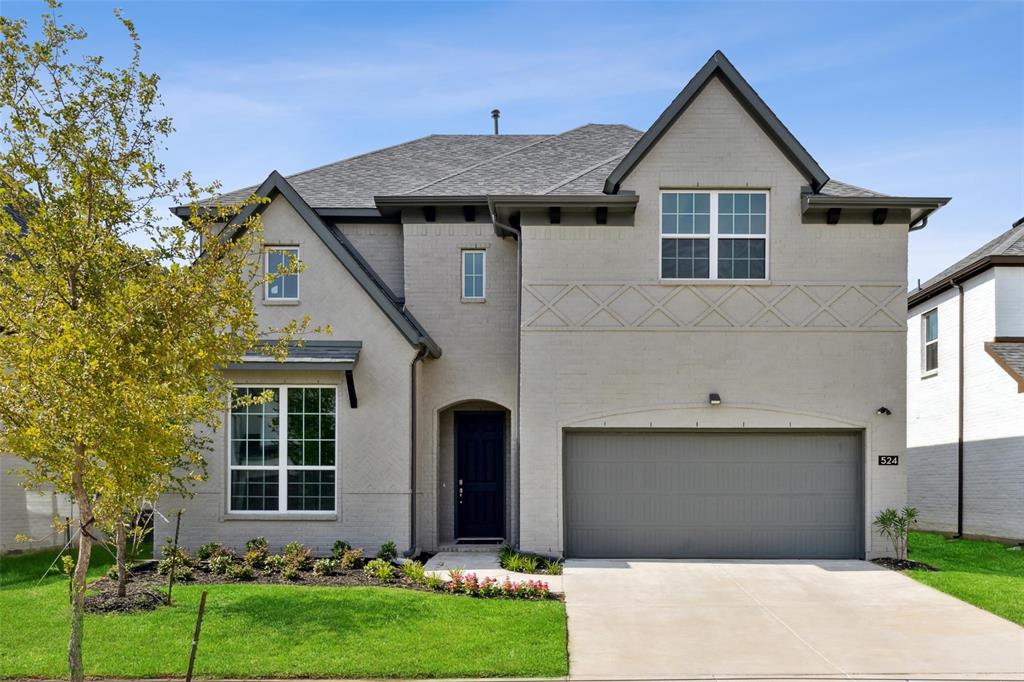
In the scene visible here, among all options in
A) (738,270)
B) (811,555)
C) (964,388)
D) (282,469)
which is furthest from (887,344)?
(282,469)

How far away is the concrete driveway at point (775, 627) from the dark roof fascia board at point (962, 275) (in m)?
6.90

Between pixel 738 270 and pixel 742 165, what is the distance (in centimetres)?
179

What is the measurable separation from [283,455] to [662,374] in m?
6.56

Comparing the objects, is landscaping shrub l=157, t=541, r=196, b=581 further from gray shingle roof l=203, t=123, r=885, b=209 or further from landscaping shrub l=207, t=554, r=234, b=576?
gray shingle roof l=203, t=123, r=885, b=209

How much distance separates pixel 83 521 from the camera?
28.0ft

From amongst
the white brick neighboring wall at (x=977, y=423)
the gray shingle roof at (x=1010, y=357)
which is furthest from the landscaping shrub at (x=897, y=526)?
the gray shingle roof at (x=1010, y=357)

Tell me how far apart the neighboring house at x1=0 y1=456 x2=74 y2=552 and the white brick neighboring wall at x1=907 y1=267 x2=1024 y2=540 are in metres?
17.8

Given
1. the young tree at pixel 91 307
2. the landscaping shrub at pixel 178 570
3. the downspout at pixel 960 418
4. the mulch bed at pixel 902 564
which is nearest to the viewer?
the young tree at pixel 91 307

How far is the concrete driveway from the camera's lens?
917 cm

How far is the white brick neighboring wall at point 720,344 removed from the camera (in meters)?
15.7

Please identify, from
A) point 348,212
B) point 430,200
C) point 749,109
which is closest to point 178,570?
point 348,212

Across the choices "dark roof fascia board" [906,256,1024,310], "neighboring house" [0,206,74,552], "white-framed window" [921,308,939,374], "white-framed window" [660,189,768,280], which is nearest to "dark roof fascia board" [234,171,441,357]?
"white-framed window" [660,189,768,280]

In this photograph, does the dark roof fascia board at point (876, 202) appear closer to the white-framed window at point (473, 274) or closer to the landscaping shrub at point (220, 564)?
the white-framed window at point (473, 274)

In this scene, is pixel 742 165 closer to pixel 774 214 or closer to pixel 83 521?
pixel 774 214
